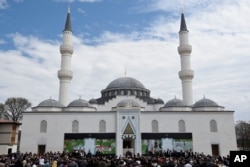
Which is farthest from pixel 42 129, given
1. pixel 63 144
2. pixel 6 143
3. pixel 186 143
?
pixel 186 143

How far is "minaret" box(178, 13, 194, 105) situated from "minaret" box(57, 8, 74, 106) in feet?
47.0

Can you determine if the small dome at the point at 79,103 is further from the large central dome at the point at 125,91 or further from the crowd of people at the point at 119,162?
the crowd of people at the point at 119,162

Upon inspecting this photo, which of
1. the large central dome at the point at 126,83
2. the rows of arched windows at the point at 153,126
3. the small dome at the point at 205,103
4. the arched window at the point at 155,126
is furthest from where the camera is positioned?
the large central dome at the point at 126,83

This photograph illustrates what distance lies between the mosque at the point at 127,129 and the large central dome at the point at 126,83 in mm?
7694

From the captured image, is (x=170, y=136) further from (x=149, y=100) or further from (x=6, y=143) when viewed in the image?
(x=6, y=143)

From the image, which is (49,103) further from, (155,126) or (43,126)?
(155,126)

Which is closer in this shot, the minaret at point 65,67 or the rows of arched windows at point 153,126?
the rows of arched windows at point 153,126

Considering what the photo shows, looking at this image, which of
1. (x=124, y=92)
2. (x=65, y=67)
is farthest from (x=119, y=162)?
(x=124, y=92)

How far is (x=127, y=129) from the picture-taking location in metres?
28.2

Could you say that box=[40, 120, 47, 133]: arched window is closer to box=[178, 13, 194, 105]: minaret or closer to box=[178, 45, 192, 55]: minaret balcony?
box=[178, 13, 194, 105]: minaret

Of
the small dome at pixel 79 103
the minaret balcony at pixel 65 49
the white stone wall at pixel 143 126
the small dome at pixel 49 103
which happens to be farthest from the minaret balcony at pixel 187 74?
the small dome at pixel 49 103

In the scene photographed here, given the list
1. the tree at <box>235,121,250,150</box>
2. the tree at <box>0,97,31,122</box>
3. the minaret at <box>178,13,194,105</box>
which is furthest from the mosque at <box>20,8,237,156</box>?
the tree at <box>235,121,250,150</box>

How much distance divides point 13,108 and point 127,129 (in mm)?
21759

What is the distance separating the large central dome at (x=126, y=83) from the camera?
37.0 m
